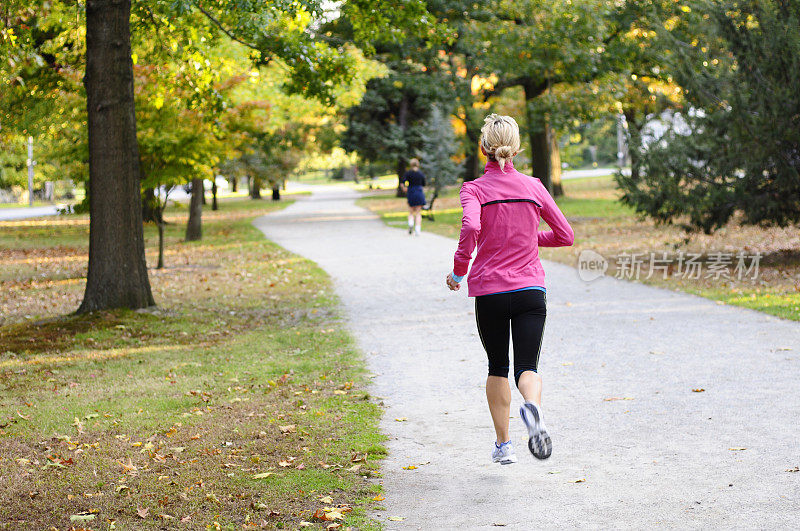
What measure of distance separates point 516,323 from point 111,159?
24.6ft

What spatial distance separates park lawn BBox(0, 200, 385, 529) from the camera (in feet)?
15.9

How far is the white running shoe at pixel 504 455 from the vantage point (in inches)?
202

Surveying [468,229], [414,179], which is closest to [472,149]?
[414,179]

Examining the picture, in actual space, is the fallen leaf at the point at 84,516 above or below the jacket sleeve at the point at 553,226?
below

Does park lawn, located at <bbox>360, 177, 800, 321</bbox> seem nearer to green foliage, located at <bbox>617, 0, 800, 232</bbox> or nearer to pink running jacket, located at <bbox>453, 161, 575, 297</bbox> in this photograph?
green foliage, located at <bbox>617, 0, 800, 232</bbox>

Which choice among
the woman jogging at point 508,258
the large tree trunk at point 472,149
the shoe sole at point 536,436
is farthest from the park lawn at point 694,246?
the shoe sole at point 536,436

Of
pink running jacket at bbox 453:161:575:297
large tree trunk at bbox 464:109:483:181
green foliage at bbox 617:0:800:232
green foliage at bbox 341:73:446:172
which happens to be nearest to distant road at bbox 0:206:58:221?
green foliage at bbox 341:73:446:172

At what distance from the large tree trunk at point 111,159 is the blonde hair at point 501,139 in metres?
7.22

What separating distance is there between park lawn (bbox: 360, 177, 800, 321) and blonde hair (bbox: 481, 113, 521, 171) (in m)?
6.35

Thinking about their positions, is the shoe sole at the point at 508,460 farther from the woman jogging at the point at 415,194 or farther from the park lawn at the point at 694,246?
the woman jogging at the point at 415,194

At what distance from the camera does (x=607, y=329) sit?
10.1 meters

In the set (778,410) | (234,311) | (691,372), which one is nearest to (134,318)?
(234,311)

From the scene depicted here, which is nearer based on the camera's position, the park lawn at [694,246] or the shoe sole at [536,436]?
the shoe sole at [536,436]

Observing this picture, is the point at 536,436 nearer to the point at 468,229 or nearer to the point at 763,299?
the point at 468,229
